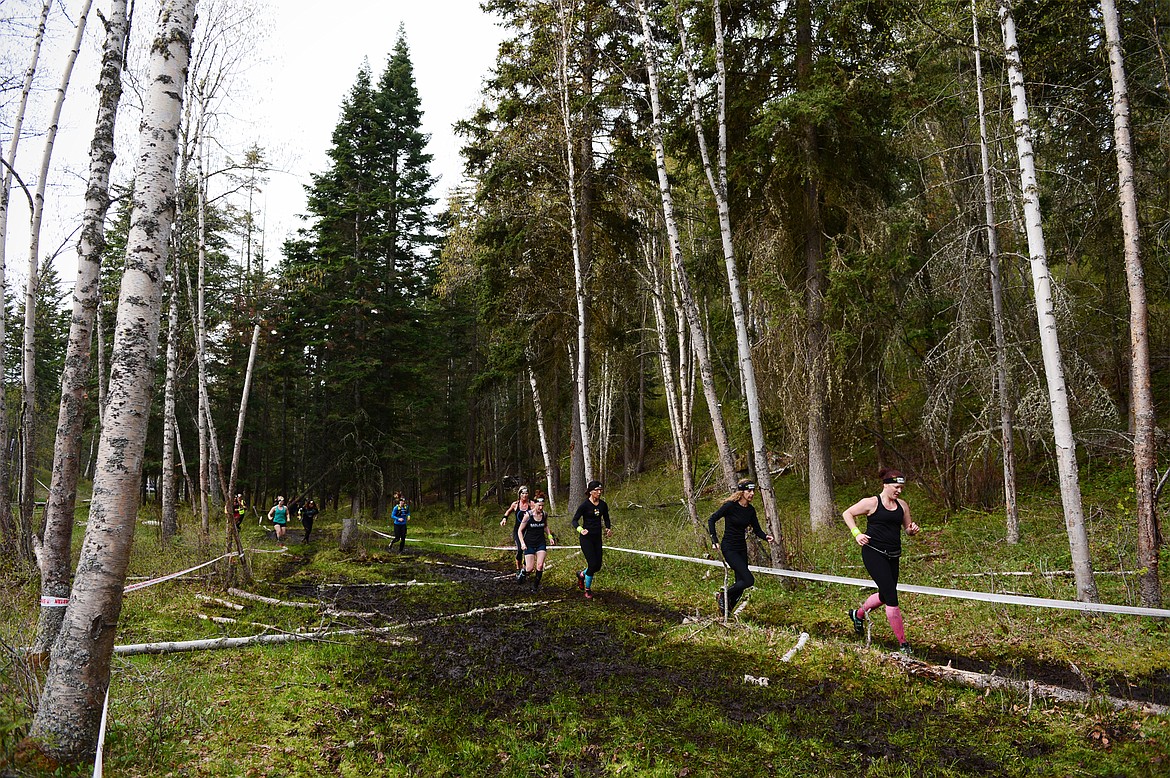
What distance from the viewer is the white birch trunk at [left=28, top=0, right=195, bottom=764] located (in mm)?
4160

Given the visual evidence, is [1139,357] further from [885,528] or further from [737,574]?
[737,574]

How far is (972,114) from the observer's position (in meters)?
13.2

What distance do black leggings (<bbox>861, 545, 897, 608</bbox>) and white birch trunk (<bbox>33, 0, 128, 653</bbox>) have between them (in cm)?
797

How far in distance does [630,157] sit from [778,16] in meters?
4.83

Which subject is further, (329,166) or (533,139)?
(329,166)

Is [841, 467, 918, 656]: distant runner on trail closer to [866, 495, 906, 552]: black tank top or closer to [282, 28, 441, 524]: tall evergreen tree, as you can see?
[866, 495, 906, 552]: black tank top

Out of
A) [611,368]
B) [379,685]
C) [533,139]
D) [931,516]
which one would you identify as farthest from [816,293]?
[611,368]

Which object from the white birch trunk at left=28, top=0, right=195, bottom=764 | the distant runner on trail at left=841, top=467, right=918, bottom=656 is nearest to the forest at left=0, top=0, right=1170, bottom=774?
the white birch trunk at left=28, top=0, right=195, bottom=764

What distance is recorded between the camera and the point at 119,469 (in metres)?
4.32

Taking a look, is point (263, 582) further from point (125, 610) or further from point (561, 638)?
point (561, 638)

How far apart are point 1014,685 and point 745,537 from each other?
3720mm

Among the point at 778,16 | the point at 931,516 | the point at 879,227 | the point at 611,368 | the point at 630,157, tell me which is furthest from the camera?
the point at 611,368

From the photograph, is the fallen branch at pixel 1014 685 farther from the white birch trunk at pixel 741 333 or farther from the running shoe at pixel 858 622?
the white birch trunk at pixel 741 333

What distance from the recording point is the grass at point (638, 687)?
459 centimetres
